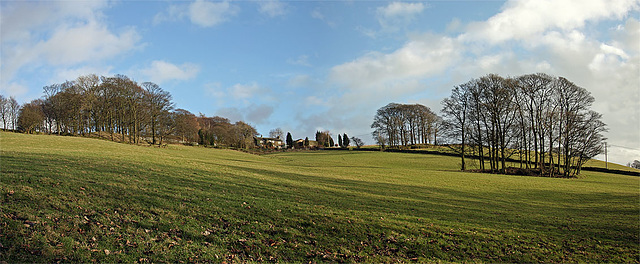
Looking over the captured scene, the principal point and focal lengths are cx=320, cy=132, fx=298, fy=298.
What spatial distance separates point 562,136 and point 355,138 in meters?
67.1

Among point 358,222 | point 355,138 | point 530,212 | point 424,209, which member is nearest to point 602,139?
point 530,212

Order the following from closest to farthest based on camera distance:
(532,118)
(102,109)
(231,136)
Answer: (532,118), (102,109), (231,136)

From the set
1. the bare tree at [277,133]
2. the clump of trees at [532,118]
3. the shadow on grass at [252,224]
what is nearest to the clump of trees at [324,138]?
the bare tree at [277,133]

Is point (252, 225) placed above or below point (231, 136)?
below

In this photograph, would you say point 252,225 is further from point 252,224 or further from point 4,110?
point 4,110

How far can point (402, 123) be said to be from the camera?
9000 cm

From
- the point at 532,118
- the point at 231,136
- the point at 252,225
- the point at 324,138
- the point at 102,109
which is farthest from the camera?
the point at 324,138

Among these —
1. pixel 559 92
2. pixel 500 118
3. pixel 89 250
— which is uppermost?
pixel 559 92

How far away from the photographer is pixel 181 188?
1362cm

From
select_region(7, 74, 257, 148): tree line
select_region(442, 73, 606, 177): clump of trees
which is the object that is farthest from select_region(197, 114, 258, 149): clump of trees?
select_region(442, 73, 606, 177): clump of trees

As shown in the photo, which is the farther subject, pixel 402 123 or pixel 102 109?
pixel 402 123

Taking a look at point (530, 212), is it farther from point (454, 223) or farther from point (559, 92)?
point (559, 92)

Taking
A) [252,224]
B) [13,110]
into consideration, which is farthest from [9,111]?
[252,224]

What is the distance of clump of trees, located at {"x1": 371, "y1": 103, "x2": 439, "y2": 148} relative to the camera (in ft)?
293
